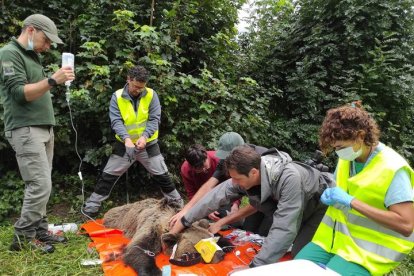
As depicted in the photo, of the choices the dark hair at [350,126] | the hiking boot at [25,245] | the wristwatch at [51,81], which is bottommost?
the hiking boot at [25,245]

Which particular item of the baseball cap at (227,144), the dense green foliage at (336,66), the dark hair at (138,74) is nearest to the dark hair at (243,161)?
the baseball cap at (227,144)

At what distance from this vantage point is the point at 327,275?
1.59 meters

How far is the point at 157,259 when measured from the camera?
3.14 meters

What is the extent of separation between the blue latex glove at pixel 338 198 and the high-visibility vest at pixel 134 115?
2.66 m

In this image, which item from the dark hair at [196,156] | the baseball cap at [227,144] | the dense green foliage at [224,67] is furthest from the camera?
the dense green foliage at [224,67]

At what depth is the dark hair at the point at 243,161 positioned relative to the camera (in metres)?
2.62

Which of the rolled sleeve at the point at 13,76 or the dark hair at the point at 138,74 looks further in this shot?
the dark hair at the point at 138,74

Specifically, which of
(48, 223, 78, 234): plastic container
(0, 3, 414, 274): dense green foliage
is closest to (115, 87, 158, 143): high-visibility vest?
(0, 3, 414, 274): dense green foliage

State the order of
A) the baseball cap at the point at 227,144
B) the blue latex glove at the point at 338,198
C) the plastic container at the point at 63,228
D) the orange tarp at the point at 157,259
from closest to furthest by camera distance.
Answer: the blue latex glove at the point at 338,198 → the orange tarp at the point at 157,259 → the baseball cap at the point at 227,144 → the plastic container at the point at 63,228

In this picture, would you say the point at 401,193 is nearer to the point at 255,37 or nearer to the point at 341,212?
the point at 341,212

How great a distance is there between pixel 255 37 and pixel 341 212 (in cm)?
652

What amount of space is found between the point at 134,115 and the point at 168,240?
5.90ft

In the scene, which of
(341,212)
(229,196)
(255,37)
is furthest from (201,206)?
(255,37)

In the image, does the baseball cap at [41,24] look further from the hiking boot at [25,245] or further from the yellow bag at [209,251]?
the yellow bag at [209,251]
